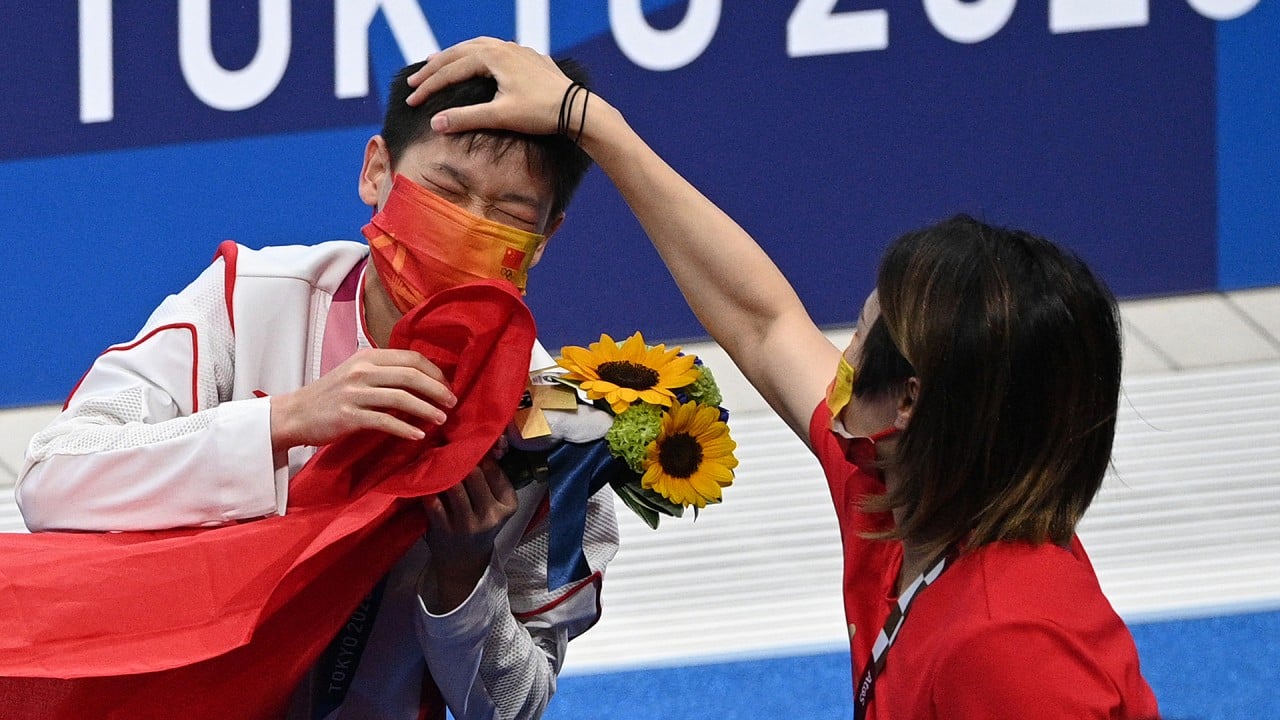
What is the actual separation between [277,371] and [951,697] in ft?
2.71

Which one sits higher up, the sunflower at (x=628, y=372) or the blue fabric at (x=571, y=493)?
the sunflower at (x=628, y=372)

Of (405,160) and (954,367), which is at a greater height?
(405,160)

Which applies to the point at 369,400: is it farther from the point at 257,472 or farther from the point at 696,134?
the point at 696,134

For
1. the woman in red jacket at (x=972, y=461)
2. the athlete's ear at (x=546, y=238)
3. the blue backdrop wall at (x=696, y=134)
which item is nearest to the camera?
the woman in red jacket at (x=972, y=461)

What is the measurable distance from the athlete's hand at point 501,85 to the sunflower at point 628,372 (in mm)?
260

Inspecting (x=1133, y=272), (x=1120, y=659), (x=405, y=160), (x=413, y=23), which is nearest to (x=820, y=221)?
(x=1133, y=272)

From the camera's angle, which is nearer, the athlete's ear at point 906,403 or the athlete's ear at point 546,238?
the athlete's ear at point 906,403

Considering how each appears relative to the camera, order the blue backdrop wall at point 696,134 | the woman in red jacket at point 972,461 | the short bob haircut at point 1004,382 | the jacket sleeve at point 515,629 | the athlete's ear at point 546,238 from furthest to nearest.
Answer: the blue backdrop wall at point 696,134 < the athlete's ear at point 546,238 < the jacket sleeve at point 515,629 < the short bob haircut at point 1004,382 < the woman in red jacket at point 972,461

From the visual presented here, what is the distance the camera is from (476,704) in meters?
1.82

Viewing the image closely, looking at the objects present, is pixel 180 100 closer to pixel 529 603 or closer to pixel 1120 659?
pixel 529 603

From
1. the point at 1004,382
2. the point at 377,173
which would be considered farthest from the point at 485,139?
the point at 1004,382

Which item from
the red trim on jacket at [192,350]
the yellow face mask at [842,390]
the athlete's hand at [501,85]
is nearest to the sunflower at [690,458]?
the yellow face mask at [842,390]

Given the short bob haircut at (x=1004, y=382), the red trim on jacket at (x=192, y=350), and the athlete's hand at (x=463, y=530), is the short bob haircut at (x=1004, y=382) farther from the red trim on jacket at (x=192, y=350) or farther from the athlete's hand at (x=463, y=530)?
the red trim on jacket at (x=192, y=350)

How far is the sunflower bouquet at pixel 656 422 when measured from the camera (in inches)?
67.6
